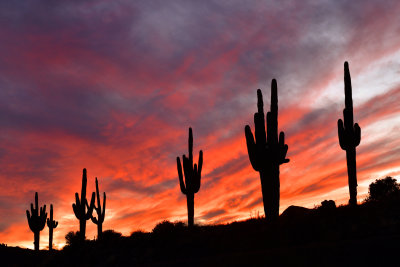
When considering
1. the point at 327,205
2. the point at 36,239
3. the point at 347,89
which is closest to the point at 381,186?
the point at 347,89

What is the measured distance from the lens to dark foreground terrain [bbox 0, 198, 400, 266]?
386 inches

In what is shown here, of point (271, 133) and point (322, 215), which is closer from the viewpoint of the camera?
point (322, 215)

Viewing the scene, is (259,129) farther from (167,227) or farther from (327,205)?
(167,227)

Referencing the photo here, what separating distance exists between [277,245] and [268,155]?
15.9 feet

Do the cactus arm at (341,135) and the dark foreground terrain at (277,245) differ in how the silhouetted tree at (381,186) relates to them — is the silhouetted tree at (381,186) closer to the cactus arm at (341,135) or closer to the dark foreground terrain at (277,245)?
the cactus arm at (341,135)

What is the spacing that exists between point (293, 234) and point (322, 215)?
2057 millimetres

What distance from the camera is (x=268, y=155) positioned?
694 inches

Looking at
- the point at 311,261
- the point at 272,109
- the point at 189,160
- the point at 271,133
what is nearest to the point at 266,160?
the point at 271,133

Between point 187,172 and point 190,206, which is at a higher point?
point 187,172

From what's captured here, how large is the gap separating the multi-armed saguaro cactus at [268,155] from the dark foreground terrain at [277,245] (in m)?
1.18

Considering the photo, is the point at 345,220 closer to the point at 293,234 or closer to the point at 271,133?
the point at 293,234

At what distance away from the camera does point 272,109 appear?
18.9m

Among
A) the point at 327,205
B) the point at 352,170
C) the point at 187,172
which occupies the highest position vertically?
the point at 187,172

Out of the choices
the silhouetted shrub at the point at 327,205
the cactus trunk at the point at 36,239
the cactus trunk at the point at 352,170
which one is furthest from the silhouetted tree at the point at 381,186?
the cactus trunk at the point at 36,239
